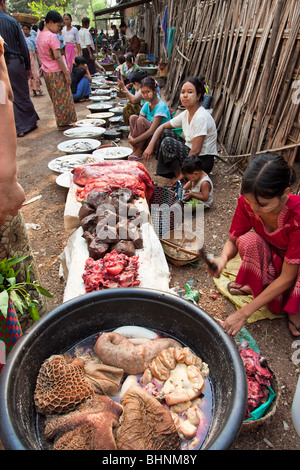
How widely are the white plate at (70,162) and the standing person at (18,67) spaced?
200 centimetres

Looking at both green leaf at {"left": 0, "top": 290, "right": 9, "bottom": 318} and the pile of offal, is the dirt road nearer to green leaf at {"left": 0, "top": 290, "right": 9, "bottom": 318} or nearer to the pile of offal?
the pile of offal

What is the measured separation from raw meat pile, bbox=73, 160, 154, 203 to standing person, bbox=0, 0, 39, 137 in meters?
3.04

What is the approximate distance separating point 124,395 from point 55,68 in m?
7.45

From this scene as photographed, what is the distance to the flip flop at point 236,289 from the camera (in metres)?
2.97

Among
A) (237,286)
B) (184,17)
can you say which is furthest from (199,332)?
(184,17)

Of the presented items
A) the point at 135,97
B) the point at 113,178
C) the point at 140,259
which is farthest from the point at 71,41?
the point at 140,259

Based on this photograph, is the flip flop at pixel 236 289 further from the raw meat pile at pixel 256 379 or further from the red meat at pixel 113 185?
the red meat at pixel 113 185

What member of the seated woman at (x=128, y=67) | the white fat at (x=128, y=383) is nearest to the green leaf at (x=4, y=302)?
the white fat at (x=128, y=383)

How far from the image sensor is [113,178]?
132 inches

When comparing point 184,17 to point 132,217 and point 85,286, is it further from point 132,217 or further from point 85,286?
point 85,286

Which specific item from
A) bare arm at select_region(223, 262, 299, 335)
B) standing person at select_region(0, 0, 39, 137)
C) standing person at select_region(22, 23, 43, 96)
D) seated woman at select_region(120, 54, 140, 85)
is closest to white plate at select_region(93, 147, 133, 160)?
standing person at select_region(0, 0, 39, 137)

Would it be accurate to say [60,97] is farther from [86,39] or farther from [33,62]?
[86,39]

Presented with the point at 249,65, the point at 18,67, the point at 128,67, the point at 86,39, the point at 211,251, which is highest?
the point at 86,39

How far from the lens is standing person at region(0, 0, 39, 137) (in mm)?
5449
